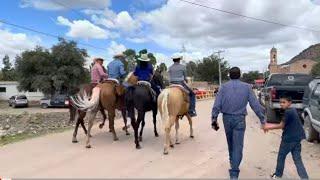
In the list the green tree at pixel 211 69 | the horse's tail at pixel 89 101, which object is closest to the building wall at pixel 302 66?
the green tree at pixel 211 69

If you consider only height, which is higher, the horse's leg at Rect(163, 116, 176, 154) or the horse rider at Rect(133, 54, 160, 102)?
the horse rider at Rect(133, 54, 160, 102)

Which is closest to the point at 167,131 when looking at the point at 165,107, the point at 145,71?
the point at 165,107

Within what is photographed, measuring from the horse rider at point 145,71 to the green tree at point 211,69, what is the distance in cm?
9746

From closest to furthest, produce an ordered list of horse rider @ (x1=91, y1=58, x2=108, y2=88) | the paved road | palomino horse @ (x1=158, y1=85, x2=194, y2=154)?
the paved road < palomino horse @ (x1=158, y1=85, x2=194, y2=154) < horse rider @ (x1=91, y1=58, x2=108, y2=88)

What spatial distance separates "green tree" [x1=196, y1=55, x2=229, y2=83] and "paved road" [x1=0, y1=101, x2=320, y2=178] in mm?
96560

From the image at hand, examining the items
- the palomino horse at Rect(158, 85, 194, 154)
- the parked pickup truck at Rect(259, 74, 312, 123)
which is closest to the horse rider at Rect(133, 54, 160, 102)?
the palomino horse at Rect(158, 85, 194, 154)

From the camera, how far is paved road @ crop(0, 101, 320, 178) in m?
9.23

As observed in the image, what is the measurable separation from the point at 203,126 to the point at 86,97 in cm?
550

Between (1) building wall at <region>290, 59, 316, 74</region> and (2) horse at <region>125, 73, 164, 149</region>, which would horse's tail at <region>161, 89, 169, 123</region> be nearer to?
(2) horse at <region>125, 73, 164, 149</region>

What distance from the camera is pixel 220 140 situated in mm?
13375

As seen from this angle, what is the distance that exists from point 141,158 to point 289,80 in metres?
11.1

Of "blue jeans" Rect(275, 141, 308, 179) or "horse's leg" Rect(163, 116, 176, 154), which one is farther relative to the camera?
"horse's leg" Rect(163, 116, 176, 154)

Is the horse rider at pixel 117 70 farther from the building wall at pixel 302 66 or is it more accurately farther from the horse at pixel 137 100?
the building wall at pixel 302 66

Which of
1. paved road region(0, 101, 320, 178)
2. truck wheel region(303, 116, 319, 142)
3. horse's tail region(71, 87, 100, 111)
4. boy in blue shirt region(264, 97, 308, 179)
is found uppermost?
horse's tail region(71, 87, 100, 111)
